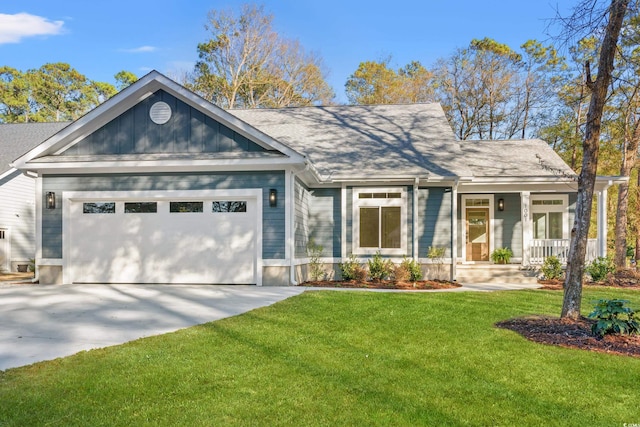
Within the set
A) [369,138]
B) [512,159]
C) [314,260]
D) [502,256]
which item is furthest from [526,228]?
[314,260]

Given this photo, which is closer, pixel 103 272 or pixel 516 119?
pixel 103 272

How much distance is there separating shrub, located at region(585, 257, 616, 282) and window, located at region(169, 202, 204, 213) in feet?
33.0

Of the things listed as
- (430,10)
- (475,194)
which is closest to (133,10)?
(430,10)

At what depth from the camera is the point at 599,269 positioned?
13.1 metres

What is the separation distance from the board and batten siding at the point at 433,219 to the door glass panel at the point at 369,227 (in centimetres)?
109

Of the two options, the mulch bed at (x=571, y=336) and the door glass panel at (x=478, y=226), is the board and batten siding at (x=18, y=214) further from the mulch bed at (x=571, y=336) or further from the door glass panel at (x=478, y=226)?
the mulch bed at (x=571, y=336)

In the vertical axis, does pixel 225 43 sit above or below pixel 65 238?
above

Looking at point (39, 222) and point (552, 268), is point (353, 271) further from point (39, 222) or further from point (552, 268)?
point (39, 222)

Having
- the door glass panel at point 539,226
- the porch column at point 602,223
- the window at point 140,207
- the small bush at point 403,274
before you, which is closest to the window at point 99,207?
the window at point 140,207

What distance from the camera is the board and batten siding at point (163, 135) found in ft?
36.3

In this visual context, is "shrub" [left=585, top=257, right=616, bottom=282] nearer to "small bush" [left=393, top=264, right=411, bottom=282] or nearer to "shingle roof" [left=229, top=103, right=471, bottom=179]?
"shingle roof" [left=229, top=103, right=471, bottom=179]

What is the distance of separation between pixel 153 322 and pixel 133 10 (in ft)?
53.5

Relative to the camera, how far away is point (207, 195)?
1112 cm

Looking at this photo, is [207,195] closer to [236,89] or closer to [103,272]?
[103,272]
